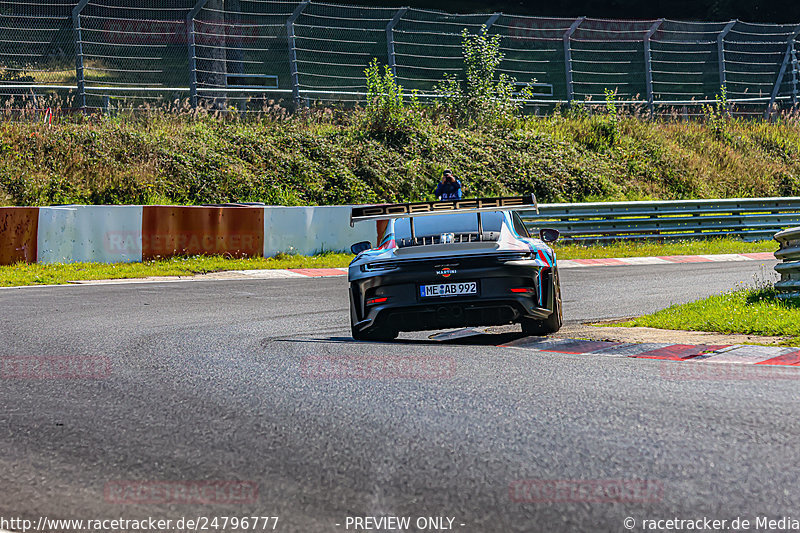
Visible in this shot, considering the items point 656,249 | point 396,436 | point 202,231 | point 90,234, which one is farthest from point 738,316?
point 656,249

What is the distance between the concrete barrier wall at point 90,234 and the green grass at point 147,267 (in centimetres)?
24

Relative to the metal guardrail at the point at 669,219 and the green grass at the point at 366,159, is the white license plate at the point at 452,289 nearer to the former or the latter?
the metal guardrail at the point at 669,219

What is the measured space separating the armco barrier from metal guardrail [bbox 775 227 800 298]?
37.9ft

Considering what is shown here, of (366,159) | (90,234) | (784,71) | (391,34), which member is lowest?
(90,234)

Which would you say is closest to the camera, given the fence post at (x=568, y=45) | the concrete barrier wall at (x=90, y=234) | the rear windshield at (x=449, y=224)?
the rear windshield at (x=449, y=224)

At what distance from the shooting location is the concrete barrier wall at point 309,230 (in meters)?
18.3

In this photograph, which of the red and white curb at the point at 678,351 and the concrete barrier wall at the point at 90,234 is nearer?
the red and white curb at the point at 678,351

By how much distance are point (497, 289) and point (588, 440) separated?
3647mm

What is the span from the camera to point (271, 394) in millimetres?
5996

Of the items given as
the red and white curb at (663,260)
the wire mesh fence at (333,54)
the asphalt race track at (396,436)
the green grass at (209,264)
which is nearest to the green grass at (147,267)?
the green grass at (209,264)

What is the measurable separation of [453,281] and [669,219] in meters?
14.9

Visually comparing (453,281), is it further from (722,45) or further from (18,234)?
(722,45)

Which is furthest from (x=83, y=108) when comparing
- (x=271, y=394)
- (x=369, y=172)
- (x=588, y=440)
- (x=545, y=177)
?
(x=588, y=440)

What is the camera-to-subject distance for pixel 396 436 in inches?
189
